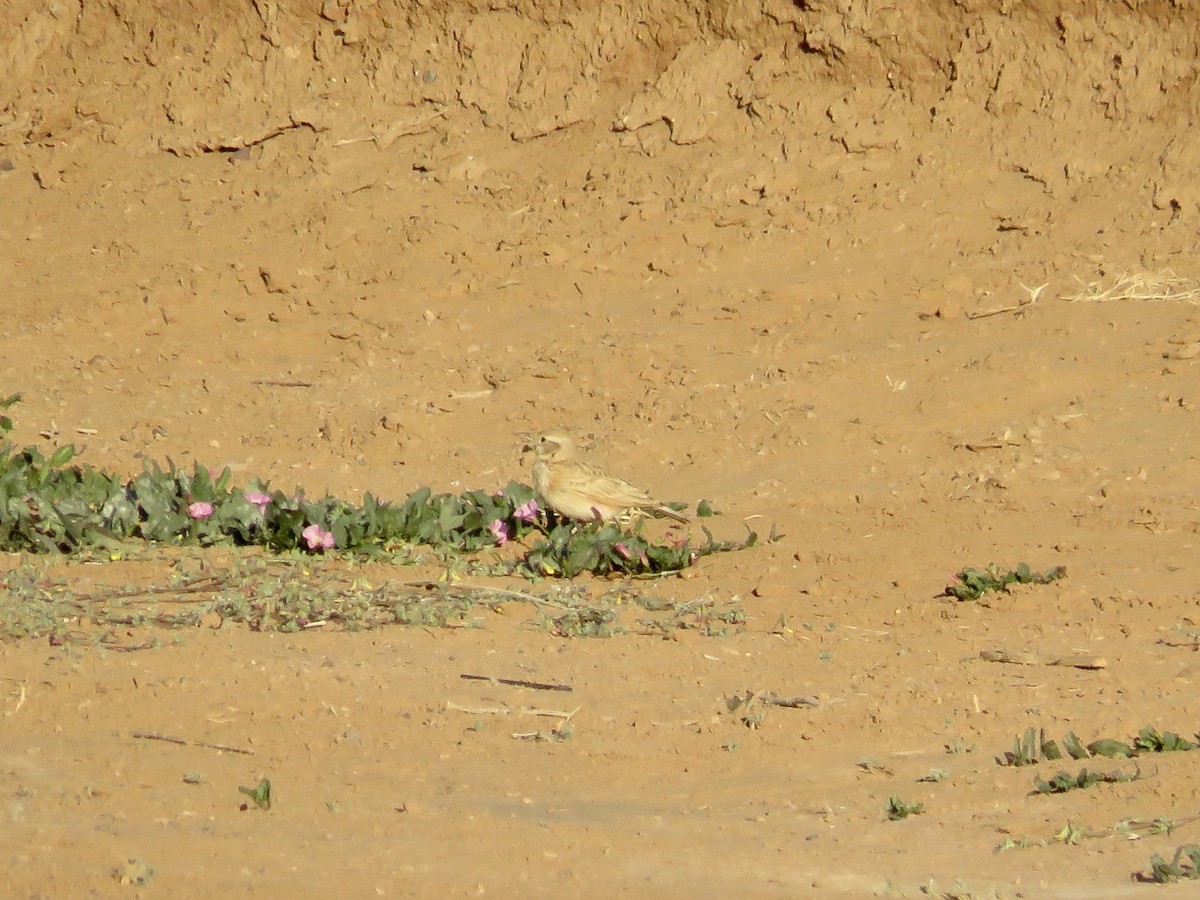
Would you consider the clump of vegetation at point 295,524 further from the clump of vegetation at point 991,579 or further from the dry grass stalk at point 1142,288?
the dry grass stalk at point 1142,288

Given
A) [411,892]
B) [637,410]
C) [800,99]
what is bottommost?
[637,410]

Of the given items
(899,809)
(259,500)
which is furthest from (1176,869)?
(259,500)

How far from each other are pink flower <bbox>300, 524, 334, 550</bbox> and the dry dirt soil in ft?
2.31

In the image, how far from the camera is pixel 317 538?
7.99 meters

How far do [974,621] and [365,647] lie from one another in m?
2.36

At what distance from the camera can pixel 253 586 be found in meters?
7.38

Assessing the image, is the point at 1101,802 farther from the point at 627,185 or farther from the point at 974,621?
the point at 627,185

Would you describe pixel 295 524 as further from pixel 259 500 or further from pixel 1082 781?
pixel 1082 781

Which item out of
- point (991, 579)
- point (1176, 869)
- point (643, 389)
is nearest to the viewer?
point (1176, 869)

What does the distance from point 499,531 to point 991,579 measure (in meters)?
2.22

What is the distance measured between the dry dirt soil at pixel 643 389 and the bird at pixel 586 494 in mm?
405

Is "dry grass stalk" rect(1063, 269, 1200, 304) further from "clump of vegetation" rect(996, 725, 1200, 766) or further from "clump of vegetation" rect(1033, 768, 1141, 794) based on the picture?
"clump of vegetation" rect(1033, 768, 1141, 794)

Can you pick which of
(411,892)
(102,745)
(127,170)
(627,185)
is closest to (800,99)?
(627,185)

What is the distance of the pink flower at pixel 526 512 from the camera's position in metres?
8.59
